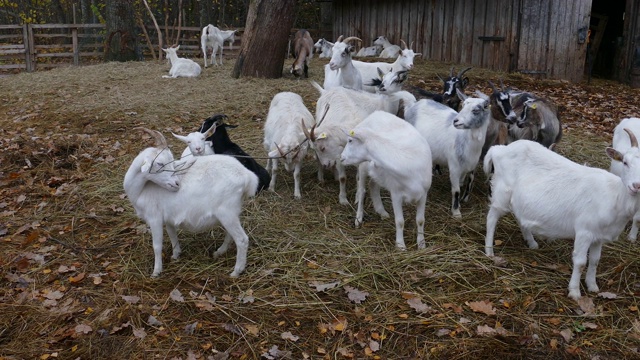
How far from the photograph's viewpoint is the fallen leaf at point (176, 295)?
13.7ft

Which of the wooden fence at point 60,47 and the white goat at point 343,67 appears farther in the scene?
the wooden fence at point 60,47

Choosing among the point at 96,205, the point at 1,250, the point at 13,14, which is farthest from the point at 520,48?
the point at 13,14

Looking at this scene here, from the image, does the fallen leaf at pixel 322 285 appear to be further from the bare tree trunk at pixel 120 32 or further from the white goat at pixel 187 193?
→ the bare tree trunk at pixel 120 32

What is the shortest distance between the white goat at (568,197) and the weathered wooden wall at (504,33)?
31.9ft

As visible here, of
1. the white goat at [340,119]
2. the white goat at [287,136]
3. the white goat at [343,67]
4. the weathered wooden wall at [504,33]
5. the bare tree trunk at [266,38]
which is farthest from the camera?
the weathered wooden wall at [504,33]

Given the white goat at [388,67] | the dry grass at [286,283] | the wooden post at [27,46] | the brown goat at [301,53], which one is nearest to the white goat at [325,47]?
the brown goat at [301,53]

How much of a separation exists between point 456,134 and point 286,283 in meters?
2.51

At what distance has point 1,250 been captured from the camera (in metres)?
5.00

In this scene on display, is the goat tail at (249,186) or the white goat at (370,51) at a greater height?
the white goat at (370,51)

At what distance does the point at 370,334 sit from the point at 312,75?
10065mm

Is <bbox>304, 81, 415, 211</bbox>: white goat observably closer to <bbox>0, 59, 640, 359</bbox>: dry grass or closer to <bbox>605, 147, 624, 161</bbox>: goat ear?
<bbox>0, 59, 640, 359</bbox>: dry grass

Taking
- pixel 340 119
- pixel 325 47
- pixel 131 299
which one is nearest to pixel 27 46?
pixel 325 47

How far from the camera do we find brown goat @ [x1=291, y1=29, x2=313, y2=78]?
12344 millimetres

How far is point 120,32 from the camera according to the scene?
16.1 metres
